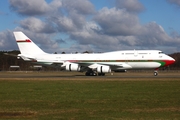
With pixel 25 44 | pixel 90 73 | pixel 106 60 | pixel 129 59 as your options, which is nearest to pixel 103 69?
pixel 106 60

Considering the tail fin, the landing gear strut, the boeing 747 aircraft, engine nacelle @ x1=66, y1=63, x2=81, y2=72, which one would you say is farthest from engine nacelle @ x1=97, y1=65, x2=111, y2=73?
the tail fin

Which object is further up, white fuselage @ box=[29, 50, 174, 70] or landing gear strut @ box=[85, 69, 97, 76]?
white fuselage @ box=[29, 50, 174, 70]

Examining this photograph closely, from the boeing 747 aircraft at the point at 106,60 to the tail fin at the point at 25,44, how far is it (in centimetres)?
94

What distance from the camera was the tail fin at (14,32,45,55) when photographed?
59.8 metres

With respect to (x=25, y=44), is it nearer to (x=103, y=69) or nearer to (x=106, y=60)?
(x=106, y=60)

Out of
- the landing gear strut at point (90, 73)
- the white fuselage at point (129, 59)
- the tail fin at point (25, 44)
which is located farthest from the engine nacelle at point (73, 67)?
the tail fin at point (25, 44)

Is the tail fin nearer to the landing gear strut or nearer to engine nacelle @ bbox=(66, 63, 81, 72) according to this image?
engine nacelle @ bbox=(66, 63, 81, 72)

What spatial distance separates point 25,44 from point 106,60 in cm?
1558

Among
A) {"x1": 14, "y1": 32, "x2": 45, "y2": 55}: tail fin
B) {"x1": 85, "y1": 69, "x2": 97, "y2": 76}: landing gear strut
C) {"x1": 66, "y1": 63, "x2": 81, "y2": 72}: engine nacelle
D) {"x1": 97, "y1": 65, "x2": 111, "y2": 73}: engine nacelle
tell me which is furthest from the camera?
{"x1": 14, "y1": 32, "x2": 45, "y2": 55}: tail fin

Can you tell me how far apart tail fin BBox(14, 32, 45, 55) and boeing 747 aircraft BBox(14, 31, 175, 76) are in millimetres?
935

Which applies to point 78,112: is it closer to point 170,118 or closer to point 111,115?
point 111,115

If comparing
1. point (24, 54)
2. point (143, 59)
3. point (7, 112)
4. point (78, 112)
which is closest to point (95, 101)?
point (78, 112)

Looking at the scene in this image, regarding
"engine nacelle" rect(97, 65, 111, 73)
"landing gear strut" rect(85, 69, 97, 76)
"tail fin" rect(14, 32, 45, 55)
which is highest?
"tail fin" rect(14, 32, 45, 55)

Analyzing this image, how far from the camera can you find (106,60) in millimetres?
53750
